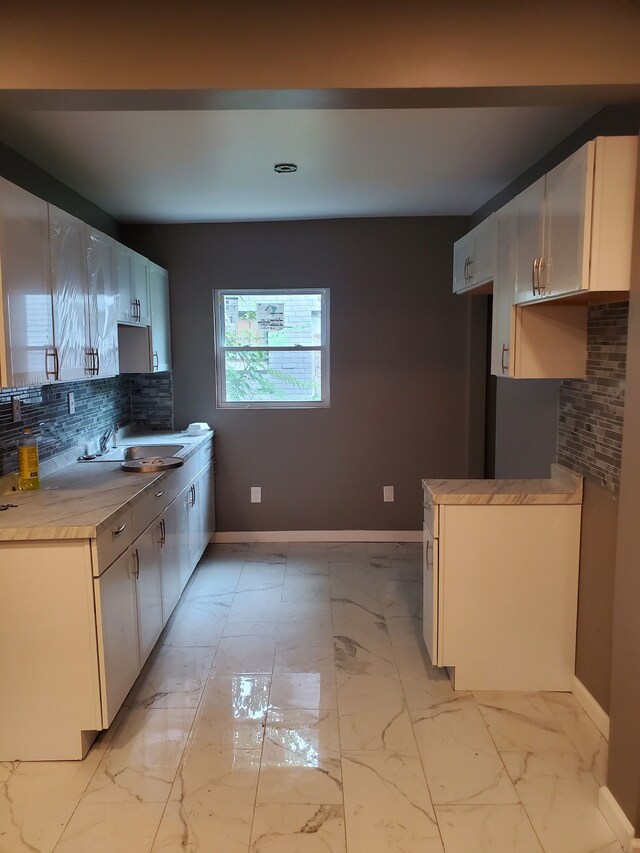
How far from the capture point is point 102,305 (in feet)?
10.3

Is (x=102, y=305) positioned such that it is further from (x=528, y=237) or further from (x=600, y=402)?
(x=600, y=402)

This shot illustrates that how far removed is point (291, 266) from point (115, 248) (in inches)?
58.7

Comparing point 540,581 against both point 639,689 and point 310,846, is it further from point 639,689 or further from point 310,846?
point 310,846

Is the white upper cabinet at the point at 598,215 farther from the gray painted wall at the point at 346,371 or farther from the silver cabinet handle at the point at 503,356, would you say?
the gray painted wall at the point at 346,371

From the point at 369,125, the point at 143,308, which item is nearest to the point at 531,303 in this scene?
the point at 369,125

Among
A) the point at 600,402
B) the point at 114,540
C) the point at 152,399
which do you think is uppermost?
the point at 600,402

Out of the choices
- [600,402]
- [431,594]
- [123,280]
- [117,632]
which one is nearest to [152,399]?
[123,280]

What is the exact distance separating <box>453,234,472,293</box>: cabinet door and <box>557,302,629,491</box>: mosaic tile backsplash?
814 mm

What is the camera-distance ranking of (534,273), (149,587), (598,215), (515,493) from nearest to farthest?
(598,215)
(534,273)
(515,493)
(149,587)

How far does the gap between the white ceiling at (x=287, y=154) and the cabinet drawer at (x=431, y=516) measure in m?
1.57

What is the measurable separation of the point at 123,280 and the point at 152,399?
1288mm

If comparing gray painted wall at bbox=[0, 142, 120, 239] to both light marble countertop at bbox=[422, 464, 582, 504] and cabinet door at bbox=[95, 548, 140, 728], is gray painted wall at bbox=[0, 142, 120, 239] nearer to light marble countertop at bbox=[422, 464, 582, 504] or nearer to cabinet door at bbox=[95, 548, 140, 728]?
cabinet door at bbox=[95, 548, 140, 728]

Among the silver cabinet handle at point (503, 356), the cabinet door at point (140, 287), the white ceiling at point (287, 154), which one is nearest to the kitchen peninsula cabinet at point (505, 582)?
the silver cabinet handle at point (503, 356)

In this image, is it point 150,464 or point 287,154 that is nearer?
point 287,154
